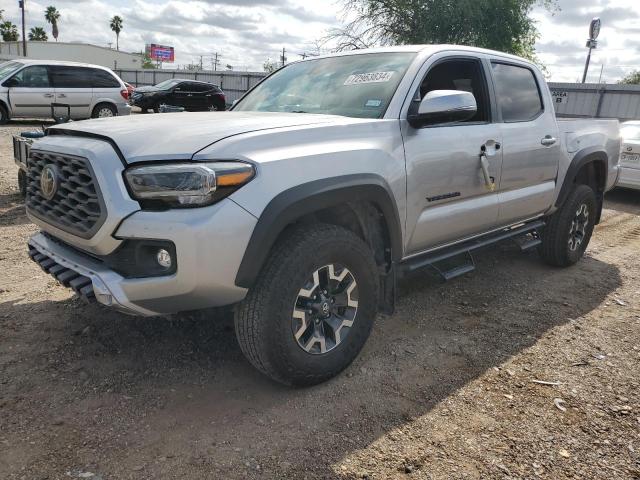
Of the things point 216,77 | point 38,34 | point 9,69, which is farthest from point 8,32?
point 9,69

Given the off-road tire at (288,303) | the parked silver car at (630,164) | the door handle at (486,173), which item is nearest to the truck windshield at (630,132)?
the parked silver car at (630,164)

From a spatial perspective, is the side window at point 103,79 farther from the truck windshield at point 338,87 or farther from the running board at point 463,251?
the running board at point 463,251

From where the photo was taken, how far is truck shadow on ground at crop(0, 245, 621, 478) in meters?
2.41

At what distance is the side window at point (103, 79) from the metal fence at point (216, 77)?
1046cm

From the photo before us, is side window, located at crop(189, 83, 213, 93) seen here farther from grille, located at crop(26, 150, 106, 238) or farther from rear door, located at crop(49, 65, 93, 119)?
grille, located at crop(26, 150, 106, 238)

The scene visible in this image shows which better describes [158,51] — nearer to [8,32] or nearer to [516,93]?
[8,32]

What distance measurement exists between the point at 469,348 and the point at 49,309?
2909mm

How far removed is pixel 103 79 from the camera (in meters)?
15.0

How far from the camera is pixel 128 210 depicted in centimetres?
239

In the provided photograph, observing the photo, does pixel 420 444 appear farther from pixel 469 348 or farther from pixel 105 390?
pixel 105 390

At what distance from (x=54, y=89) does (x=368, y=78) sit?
1352 cm

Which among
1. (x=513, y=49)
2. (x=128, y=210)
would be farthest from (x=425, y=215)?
(x=513, y=49)

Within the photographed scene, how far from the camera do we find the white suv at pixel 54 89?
46.3 ft

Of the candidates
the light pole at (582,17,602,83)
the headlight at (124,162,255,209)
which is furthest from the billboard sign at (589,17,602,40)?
the headlight at (124,162,255,209)
